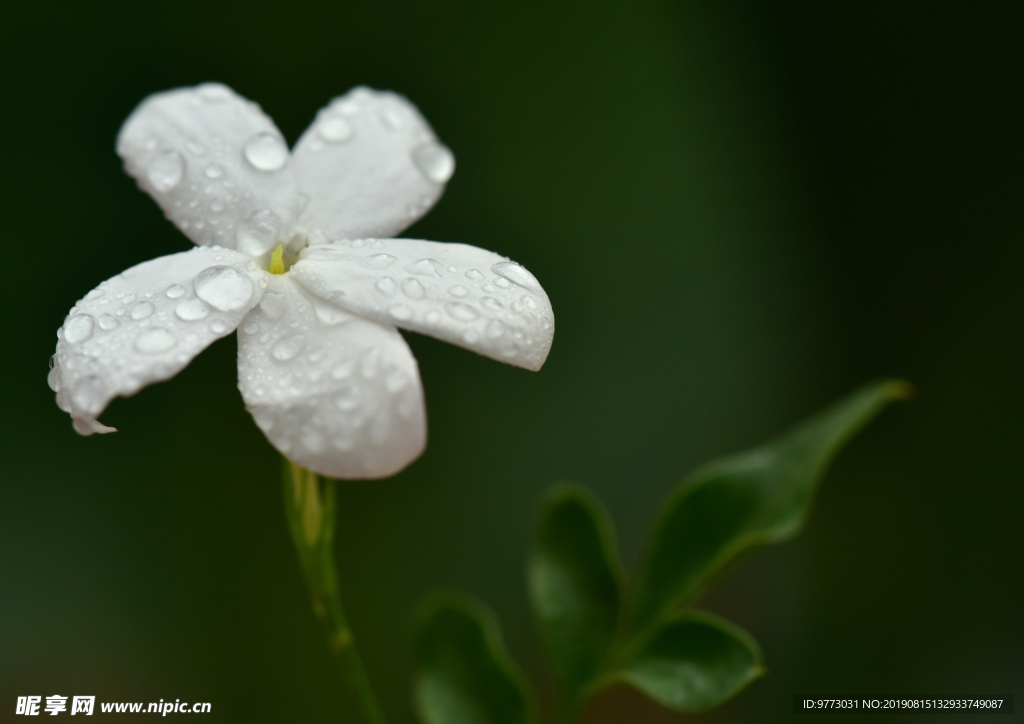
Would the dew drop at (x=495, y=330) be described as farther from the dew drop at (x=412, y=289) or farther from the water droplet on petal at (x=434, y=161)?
the water droplet on petal at (x=434, y=161)

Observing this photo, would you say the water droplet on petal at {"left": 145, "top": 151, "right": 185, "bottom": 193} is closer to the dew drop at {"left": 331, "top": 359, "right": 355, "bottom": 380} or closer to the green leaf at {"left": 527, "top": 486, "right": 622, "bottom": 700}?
the dew drop at {"left": 331, "top": 359, "right": 355, "bottom": 380}

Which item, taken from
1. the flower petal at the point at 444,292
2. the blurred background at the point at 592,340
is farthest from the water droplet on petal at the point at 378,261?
the blurred background at the point at 592,340

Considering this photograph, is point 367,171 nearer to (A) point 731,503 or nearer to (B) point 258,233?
(B) point 258,233

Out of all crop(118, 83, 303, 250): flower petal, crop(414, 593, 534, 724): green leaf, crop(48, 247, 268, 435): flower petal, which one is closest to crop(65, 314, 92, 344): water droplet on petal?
crop(48, 247, 268, 435): flower petal

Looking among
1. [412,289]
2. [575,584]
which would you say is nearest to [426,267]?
[412,289]

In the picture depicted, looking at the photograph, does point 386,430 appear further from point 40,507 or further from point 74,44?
point 74,44

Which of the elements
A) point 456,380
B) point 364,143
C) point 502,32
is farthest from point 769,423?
point 364,143
